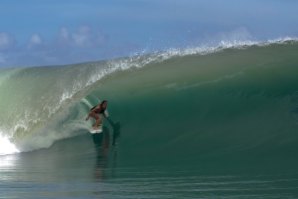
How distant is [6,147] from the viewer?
1205 cm

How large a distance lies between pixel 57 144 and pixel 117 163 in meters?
2.85

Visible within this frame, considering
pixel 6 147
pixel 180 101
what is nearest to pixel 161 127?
pixel 180 101

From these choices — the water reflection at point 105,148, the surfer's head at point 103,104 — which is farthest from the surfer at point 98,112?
the water reflection at point 105,148

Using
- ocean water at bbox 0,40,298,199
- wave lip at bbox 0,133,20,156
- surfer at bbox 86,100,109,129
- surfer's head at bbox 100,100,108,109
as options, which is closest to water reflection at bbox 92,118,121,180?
ocean water at bbox 0,40,298,199

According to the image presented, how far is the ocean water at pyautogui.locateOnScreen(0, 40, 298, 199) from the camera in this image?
295 inches

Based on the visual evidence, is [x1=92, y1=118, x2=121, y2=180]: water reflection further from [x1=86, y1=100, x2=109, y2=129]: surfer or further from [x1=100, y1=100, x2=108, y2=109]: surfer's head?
[x1=100, y1=100, x2=108, y2=109]: surfer's head

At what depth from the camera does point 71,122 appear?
12.9 meters

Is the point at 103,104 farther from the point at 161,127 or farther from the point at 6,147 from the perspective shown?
the point at 6,147

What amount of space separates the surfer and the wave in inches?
9.5

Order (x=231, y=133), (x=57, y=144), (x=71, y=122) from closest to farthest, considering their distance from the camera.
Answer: (x=231, y=133), (x=57, y=144), (x=71, y=122)

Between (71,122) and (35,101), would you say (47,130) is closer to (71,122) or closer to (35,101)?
(71,122)

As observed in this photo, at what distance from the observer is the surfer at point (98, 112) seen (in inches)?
488

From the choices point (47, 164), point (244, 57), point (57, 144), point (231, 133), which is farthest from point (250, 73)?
point (47, 164)

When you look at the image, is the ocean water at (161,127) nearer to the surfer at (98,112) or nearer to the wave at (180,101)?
the wave at (180,101)
